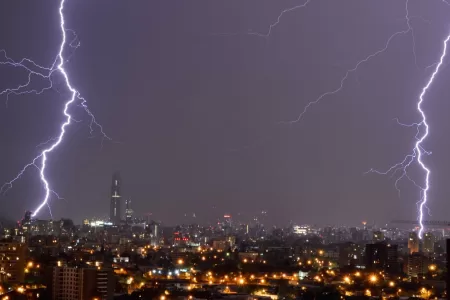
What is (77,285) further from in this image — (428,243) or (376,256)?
(428,243)

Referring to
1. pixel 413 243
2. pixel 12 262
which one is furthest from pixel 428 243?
pixel 12 262

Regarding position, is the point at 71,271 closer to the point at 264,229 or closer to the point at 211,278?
the point at 211,278

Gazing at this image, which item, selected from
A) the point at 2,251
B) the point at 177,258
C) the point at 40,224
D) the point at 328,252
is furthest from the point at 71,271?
the point at 40,224

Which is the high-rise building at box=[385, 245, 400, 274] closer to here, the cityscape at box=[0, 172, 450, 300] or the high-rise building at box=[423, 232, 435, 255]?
the cityscape at box=[0, 172, 450, 300]

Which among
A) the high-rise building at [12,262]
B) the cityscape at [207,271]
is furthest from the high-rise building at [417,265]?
the high-rise building at [12,262]

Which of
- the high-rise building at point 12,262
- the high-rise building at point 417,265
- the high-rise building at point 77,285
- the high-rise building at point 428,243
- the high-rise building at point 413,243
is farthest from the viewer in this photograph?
the high-rise building at point 428,243

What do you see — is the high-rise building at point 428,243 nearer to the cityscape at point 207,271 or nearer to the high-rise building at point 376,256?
the cityscape at point 207,271
